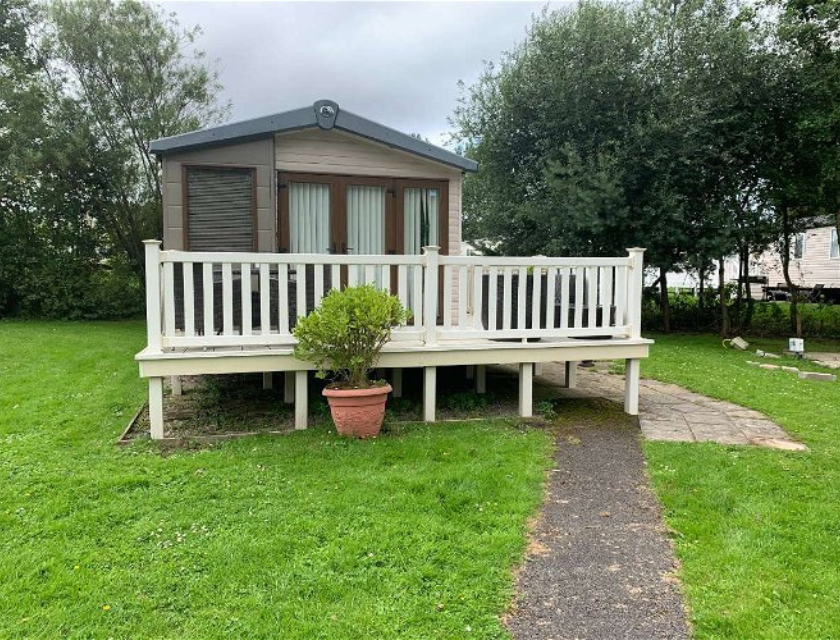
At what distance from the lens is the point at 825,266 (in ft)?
69.4

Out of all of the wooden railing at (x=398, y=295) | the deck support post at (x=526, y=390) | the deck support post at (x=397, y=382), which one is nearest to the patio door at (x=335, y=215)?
the wooden railing at (x=398, y=295)

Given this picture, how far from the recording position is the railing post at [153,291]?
4301 mm

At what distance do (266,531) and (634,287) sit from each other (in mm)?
3901

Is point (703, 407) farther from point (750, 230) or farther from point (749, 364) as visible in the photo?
point (750, 230)

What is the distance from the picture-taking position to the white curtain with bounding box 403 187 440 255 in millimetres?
6715

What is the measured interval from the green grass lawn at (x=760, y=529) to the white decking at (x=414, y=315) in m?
1.33

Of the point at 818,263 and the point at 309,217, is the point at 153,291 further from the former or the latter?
the point at 818,263

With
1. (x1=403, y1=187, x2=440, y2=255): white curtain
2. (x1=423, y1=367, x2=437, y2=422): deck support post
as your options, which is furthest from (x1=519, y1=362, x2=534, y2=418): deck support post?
(x1=403, y1=187, x2=440, y2=255): white curtain

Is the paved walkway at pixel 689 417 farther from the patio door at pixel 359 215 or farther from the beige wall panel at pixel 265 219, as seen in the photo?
the beige wall panel at pixel 265 219

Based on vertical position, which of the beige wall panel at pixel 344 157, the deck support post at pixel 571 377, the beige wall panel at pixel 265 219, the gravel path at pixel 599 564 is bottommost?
the gravel path at pixel 599 564

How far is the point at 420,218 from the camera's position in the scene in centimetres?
677

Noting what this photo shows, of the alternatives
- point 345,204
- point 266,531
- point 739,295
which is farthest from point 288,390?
point 739,295

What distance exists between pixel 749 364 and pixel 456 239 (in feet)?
17.5

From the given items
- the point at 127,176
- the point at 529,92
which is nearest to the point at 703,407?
the point at 529,92
